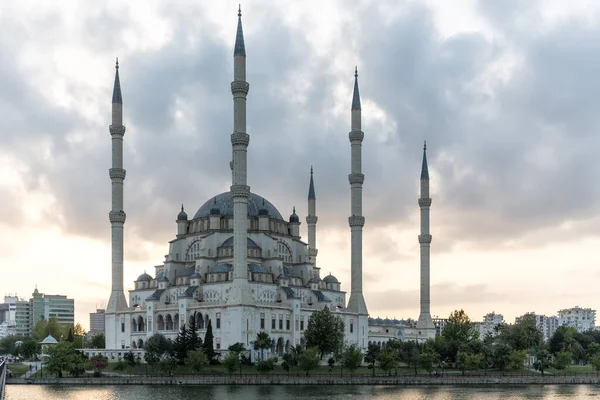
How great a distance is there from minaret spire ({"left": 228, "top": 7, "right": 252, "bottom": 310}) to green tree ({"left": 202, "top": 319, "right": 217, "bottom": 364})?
9.87ft

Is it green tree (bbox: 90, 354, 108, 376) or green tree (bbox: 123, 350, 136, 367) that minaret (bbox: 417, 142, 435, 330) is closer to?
green tree (bbox: 123, 350, 136, 367)

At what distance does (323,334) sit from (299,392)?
18.0m

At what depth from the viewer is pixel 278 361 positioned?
286 ft

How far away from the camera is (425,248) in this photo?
11069 centimetres

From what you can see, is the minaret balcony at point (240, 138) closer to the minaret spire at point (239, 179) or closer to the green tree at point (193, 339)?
the minaret spire at point (239, 179)

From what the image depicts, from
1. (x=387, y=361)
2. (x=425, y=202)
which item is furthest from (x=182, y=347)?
(x=425, y=202)

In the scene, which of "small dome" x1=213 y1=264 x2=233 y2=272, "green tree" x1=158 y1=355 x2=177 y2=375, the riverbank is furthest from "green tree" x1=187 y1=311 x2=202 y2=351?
"small dome" x1=213 y1=264 x2=233 y2=272

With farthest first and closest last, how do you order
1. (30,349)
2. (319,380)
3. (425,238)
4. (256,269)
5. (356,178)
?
1. (425,238)
2. (30,349)
3. (356,178)
4. (256,269)
5. (319,380)

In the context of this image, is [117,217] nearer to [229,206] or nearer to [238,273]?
[229,206]

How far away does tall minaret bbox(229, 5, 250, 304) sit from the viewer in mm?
85562

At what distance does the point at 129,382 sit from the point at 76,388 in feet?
14.4

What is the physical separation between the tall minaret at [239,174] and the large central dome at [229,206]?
15.2 metres

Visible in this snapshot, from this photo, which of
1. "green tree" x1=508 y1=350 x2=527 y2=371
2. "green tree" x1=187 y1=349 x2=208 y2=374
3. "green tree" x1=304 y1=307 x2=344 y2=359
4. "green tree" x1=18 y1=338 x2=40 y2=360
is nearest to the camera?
"green tree" x1=187 y1=349 x2=208 y2=374

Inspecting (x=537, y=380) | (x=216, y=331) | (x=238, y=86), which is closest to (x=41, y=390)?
(x=216, y=331)
